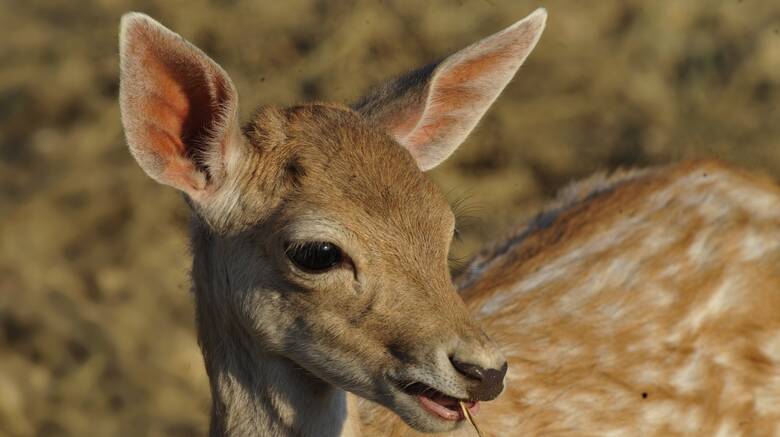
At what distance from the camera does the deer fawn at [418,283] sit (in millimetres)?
3379

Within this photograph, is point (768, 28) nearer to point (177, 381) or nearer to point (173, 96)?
point (177, 381)

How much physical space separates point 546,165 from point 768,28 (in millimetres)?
1651

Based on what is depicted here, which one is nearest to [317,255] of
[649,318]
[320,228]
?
[320,228]

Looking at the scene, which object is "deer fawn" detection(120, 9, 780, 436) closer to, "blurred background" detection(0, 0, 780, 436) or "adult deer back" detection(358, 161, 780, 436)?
"adult deer back" detection(358, 161, 780, 436)

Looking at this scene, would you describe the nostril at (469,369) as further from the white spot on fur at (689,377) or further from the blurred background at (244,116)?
the blurred background at (244,116)

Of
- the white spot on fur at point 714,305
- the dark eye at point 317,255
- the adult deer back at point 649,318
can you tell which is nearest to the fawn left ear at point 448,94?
the dark eye at point 317,255

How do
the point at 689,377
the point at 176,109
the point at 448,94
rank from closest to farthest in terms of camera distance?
the point at 176,109
the point at 448,94
the point at 689,377

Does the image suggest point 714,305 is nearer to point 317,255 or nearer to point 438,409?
point 438,409

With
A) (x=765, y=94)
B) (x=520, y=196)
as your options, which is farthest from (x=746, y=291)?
(x=765, y=94)

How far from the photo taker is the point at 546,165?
7.34m

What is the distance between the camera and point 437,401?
3.39m

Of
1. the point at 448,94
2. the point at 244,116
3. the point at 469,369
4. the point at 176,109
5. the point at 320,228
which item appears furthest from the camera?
the point at 244,116

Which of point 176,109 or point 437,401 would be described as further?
point 176,109

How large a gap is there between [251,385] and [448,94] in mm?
1104
